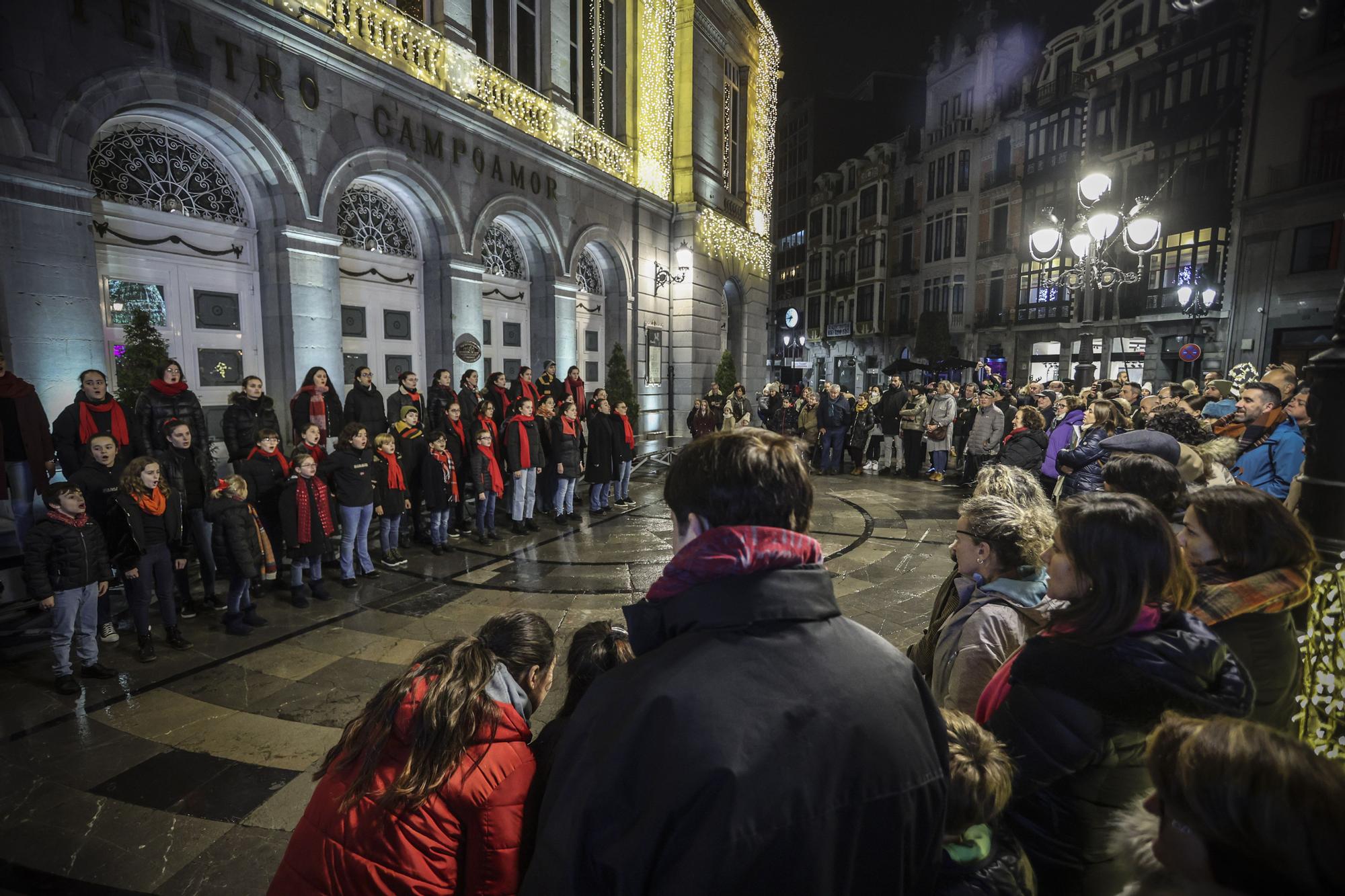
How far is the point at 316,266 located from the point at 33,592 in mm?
6437

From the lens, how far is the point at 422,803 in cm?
167

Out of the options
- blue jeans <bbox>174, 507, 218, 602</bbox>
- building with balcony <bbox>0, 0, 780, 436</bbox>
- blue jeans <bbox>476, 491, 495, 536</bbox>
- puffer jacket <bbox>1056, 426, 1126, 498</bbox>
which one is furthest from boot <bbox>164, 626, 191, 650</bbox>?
puffer jacket <bbox>1056, 426, 1126, 498</bbox>

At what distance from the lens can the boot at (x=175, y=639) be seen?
525cm

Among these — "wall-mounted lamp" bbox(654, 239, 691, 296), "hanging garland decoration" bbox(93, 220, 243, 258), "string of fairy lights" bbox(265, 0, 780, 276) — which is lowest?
"hanging garland decoration" bbox(93, 220, 243, 258)

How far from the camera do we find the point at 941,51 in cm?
4162

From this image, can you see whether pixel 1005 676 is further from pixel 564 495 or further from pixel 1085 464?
pixel 564 495

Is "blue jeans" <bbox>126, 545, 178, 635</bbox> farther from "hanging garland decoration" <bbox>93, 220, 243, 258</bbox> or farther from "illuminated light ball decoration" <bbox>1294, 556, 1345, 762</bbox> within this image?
"illuminated light ball decoration" <bbox>1294, 556, 1345, 762</bbox>

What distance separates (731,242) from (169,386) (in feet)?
57.0

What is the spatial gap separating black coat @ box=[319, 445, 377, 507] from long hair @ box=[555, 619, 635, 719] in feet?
18.1

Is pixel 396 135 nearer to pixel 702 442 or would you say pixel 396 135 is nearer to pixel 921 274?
pixel 702 442

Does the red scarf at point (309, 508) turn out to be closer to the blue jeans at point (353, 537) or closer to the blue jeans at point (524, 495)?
the blue jeans at point (353, 537)

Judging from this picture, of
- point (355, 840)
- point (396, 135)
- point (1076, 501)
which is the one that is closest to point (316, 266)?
point (396, 135)

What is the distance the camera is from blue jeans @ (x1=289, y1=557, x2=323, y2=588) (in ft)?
20.6

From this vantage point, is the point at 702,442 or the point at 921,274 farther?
the point at 921,274
